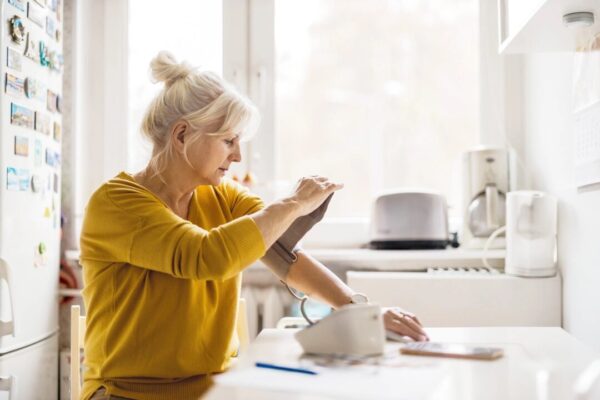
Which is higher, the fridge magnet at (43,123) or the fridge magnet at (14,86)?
the fridge magnet at (14,86)

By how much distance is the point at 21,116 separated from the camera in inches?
78.7

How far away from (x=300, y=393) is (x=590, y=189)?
3.85ft

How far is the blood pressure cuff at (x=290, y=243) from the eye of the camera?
145 centimetres

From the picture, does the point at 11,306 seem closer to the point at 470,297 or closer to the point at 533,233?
the point at 470,297

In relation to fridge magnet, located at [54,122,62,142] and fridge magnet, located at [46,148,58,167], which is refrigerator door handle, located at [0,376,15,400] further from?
fridge magnet, located at [54,122,62,142]

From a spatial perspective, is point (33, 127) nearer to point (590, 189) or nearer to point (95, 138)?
point (95, 138)

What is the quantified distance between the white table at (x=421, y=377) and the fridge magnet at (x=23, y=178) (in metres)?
1.13

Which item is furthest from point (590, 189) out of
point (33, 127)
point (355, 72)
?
point (33, 127)

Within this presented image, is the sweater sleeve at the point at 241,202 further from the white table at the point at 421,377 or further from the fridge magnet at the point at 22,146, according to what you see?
the fridge magnet at the point at 22,146

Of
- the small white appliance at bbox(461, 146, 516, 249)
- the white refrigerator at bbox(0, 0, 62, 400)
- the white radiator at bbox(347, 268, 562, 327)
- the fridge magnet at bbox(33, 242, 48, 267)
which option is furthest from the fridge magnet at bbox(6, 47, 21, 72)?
the small white appliance at bbox(461, 146, 516, 249)

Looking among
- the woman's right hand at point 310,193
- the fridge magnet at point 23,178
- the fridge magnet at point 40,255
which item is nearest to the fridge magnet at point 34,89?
the fridge magnet at point 23,178

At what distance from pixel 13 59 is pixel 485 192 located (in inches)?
60.4

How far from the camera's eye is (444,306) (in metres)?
2.07

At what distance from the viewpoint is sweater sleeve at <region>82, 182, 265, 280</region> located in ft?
4.04
